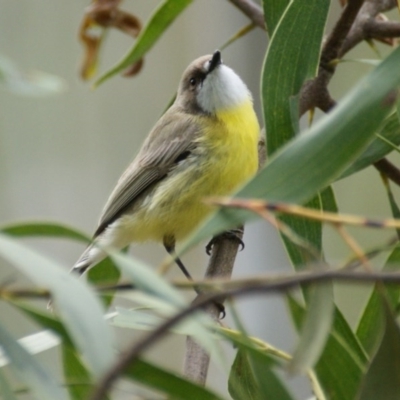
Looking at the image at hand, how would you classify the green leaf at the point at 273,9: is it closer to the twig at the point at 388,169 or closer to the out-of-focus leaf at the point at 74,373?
the twig at the point at 388,169

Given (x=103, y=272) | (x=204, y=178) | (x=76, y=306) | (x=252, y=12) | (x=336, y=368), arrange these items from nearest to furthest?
(x=76, y=306), (x=336, y=368), (x=103, y=272), (x=252, y=12), (x=204, y=178)

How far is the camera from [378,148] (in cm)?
138

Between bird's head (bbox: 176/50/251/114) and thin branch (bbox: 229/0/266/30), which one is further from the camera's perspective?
bird's head (bbox: 176/50/251/114)

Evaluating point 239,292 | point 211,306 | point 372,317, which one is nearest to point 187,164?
point 211,306

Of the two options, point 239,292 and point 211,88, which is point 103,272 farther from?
point 239,292

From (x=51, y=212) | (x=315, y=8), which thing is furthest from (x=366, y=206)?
(x=315, y=8)

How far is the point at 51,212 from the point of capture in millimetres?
5301

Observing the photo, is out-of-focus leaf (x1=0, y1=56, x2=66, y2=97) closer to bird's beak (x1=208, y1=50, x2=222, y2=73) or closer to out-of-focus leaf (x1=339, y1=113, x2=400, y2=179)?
out-of-focus leaf (x1=339, y1=113, x2=400, y2=179)

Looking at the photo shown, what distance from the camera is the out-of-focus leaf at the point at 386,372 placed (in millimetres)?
839

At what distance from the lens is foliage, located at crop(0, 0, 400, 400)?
2.15 feet

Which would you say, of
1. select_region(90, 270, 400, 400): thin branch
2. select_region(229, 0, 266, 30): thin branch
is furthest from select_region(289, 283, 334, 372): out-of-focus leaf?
select_region(229, 0, 266, 30): thin branch

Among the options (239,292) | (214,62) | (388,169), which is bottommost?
(388,169)

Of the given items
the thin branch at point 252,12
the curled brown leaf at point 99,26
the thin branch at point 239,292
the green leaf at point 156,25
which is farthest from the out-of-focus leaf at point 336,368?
the curled brown leaf at point 99,26

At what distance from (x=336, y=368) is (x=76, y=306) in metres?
0.48
